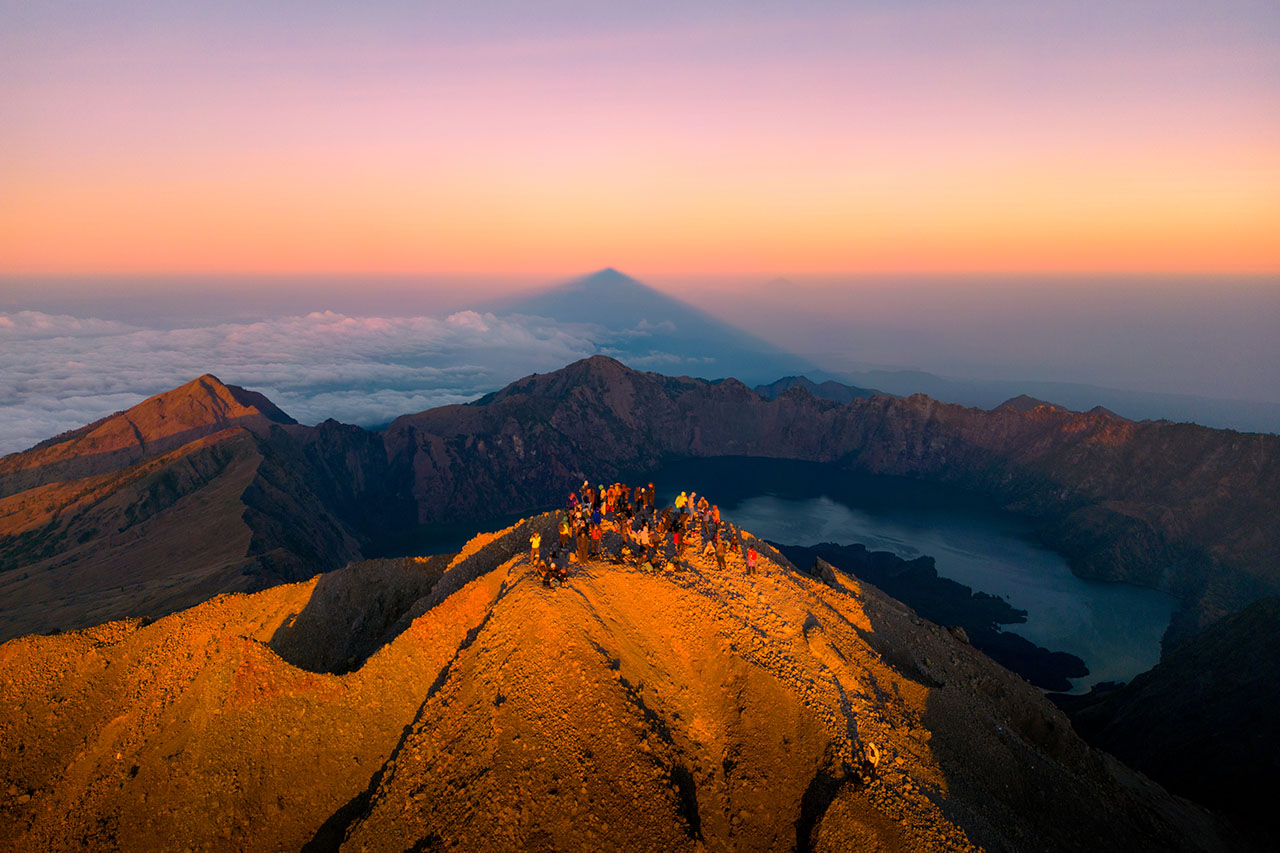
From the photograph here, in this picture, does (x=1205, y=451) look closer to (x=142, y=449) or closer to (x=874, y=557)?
(x=874, y=557)

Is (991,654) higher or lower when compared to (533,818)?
lower

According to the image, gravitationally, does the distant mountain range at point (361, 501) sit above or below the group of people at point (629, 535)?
below

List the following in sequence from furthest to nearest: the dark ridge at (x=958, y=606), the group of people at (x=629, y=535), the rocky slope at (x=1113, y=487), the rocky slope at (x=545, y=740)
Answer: the rocky slope at (x=1113, y=487) < the dark ridge at (x=958, y=606) < the group of people at (x=629, y=535) < the rocky slope at (x=545, y=740)

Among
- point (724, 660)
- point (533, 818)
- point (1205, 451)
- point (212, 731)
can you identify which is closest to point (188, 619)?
point (212, 731)

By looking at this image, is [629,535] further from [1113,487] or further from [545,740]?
[1113,487]

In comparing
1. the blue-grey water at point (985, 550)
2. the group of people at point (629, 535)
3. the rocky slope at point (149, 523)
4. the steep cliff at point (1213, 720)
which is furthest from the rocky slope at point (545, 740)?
the blue-grey water at point (985, 550)

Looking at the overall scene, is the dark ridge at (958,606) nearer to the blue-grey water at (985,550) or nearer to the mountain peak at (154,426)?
the blue-grey water at (985,550)
